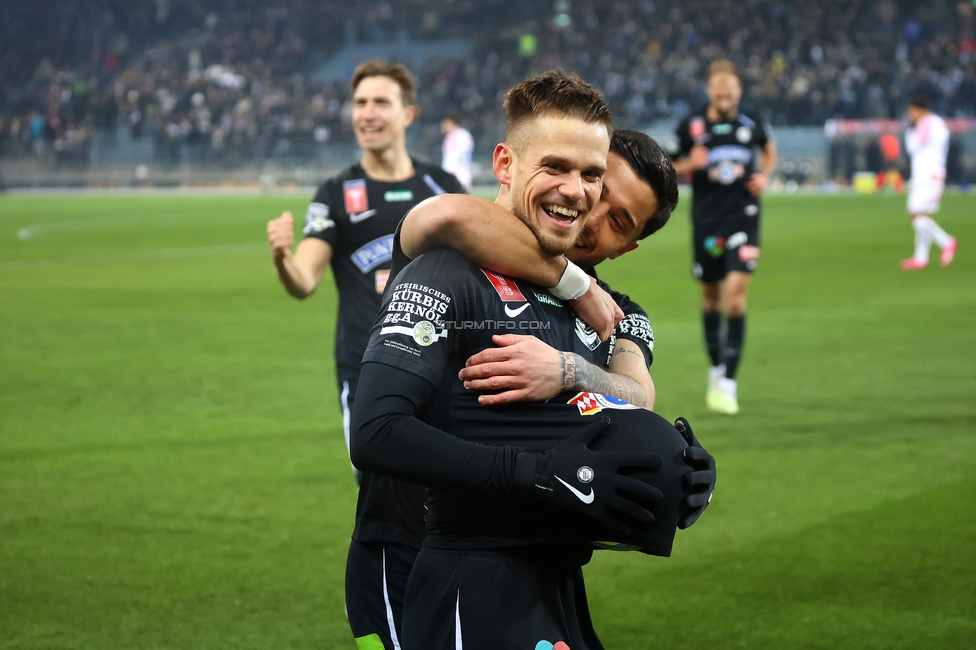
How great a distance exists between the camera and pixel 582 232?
9.16 ft

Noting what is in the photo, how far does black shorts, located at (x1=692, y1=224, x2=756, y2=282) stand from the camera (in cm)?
938

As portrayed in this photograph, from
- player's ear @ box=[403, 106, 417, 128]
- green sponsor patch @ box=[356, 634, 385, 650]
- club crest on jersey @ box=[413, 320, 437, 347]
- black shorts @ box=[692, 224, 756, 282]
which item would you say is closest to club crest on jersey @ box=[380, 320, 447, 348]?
club crest on jersey @ box=[413, 320, 437, 347]

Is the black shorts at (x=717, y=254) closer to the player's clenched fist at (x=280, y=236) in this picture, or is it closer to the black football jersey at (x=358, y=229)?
the black football jersey at (x=358, y=229)

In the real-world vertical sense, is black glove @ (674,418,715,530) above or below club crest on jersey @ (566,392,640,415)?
below

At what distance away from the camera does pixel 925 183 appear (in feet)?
61.6

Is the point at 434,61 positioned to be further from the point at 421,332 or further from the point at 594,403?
the point at 421,332

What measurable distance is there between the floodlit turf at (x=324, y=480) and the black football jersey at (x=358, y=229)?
50.2 inches

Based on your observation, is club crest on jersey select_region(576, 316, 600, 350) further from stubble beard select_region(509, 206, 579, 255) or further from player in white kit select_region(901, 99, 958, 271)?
player in white kit select_region(901, 99, 958, 271)

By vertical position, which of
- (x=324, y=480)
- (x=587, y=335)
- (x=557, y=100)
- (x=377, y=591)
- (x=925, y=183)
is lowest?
(x=324, y=480)

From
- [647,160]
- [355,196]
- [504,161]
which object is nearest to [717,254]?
[355,196]

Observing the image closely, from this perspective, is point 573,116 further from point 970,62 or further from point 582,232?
point 970,62

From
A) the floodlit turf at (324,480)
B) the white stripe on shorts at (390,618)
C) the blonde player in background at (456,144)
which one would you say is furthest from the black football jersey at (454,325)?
the blonde player in background at (456,144)

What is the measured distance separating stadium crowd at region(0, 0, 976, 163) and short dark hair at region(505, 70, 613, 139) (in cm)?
4075

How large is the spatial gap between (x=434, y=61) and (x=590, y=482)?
52988 millimetres
